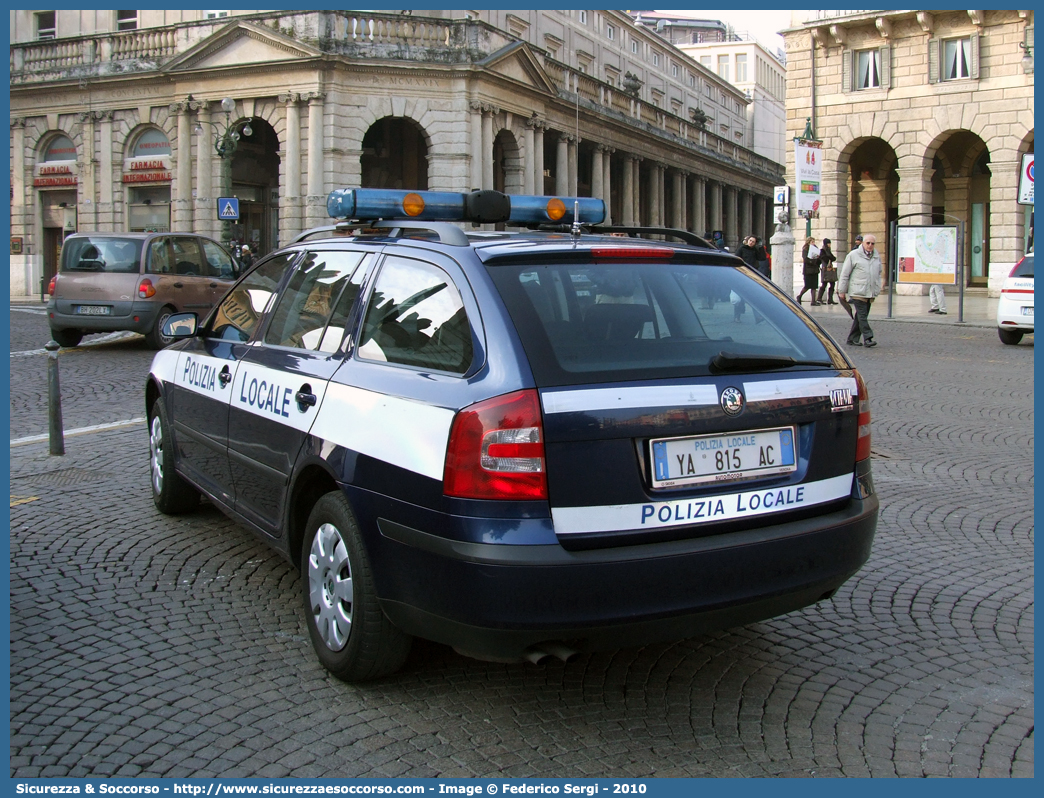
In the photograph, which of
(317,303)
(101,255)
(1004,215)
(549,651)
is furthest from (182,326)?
(1004,215)

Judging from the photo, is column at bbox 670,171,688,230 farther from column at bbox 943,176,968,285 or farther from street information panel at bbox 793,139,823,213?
street information panel at bbox 793,139,823,213

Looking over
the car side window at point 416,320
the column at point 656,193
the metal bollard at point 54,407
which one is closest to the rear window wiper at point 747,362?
the car side window at point 416,320

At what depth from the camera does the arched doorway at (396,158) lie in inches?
1642

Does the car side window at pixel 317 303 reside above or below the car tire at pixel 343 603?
above

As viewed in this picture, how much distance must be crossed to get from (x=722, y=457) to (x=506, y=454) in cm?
73

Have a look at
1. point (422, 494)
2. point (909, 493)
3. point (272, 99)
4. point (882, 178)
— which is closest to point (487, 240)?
point (422, 494)

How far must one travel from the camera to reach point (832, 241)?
39.1m

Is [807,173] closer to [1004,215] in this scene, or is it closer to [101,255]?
[1004,215]

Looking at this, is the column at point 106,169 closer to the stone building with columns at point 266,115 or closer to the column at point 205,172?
the stone building with columns at point 266,115

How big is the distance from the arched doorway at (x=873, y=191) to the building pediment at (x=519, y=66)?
481 inches

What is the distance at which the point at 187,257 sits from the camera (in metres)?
16.9

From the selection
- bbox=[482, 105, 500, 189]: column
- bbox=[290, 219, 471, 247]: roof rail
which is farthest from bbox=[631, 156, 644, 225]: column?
bbox=[290, 219, 471, 247]: roof rail

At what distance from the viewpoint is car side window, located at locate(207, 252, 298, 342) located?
5031 mm

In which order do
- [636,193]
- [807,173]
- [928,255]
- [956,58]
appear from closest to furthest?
[928,255], [807,173], [956,58], [636,193]
